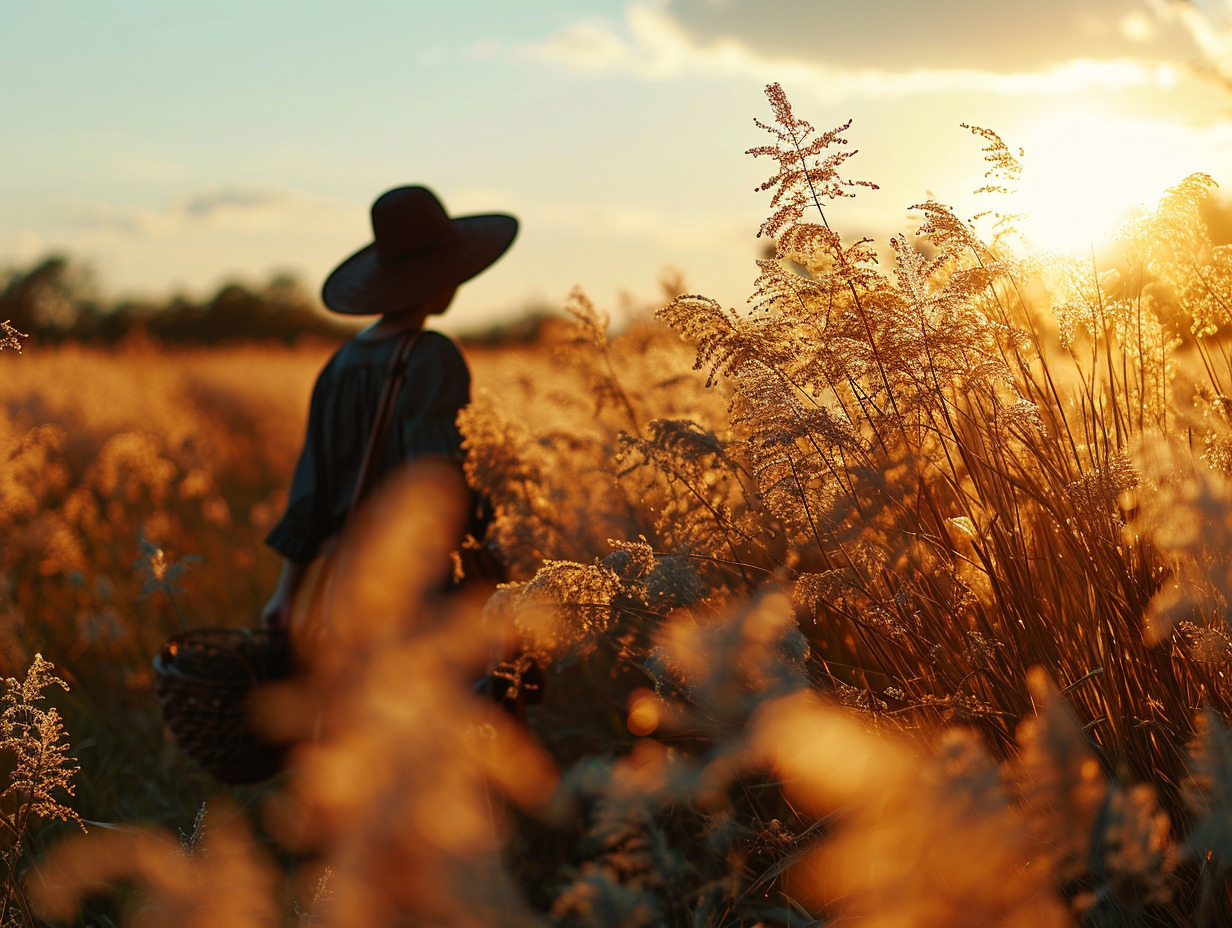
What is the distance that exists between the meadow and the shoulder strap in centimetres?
14

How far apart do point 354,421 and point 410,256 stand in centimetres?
70

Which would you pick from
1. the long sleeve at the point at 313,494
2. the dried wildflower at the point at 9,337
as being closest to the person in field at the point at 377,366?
the long sleeve at the point at 313,494

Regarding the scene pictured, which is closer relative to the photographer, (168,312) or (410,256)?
(410,256)

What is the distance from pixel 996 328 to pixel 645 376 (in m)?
2.19

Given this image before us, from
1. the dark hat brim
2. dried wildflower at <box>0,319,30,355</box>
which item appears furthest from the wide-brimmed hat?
dried wildflower at <box>0,319,30,355</box>

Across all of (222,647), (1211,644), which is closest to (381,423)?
(222,647)

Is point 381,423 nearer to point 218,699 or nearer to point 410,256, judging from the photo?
point 410,256

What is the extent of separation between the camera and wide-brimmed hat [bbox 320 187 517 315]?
3.47 meters

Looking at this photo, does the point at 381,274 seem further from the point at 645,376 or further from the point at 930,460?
the point at 930,460

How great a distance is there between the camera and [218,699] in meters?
3.25

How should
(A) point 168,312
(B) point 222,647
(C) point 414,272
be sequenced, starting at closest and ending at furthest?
(B) point 222,647 < (C) point 414,272 < (A) point 168,312

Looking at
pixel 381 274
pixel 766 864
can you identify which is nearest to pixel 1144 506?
pixel 766 864

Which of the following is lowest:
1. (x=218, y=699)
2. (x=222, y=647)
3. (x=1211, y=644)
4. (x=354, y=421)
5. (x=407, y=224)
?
(x=218, y=699)

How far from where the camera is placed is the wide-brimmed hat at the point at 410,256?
3.47 metres
